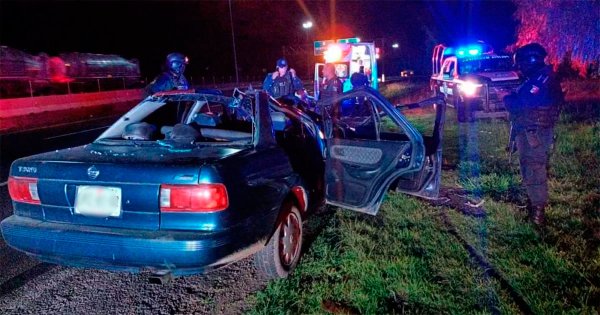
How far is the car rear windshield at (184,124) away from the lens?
3865 mm

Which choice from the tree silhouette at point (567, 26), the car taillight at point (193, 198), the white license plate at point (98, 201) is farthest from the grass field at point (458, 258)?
the tree silhouette at point (567, 26)

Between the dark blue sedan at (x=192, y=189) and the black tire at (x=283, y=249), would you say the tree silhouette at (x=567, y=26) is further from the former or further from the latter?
the black tire at (x=283, y=249)

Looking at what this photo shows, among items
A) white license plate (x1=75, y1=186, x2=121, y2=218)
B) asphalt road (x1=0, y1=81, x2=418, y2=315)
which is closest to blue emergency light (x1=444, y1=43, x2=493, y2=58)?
asphalt road (x1=0, y1=81, x2=418, y2=315)

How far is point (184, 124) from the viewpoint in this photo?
13.2ft

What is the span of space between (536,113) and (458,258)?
1.68 metres

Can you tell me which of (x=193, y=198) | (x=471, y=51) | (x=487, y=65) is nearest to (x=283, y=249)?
(x=193, y=198)

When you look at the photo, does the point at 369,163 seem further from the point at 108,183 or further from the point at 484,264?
the point at 108,183

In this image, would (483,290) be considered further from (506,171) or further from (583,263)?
(506,171)

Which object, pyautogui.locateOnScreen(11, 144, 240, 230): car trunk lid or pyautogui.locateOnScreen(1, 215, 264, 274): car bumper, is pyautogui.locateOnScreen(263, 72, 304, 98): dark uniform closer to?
pyautogui.locateOnScreen(11, 144, 240, 230): car trunk lid

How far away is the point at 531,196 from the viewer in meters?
4.61

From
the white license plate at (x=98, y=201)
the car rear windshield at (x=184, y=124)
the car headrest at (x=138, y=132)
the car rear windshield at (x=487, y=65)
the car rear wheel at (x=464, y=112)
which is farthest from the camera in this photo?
the car rear windshield at (x=487, y=65)

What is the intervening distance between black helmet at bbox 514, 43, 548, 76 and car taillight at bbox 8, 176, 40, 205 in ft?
13.9

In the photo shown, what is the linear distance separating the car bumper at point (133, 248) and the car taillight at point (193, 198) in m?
0.15

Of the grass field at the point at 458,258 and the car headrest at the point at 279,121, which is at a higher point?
the car headrest at the point at 279,121
